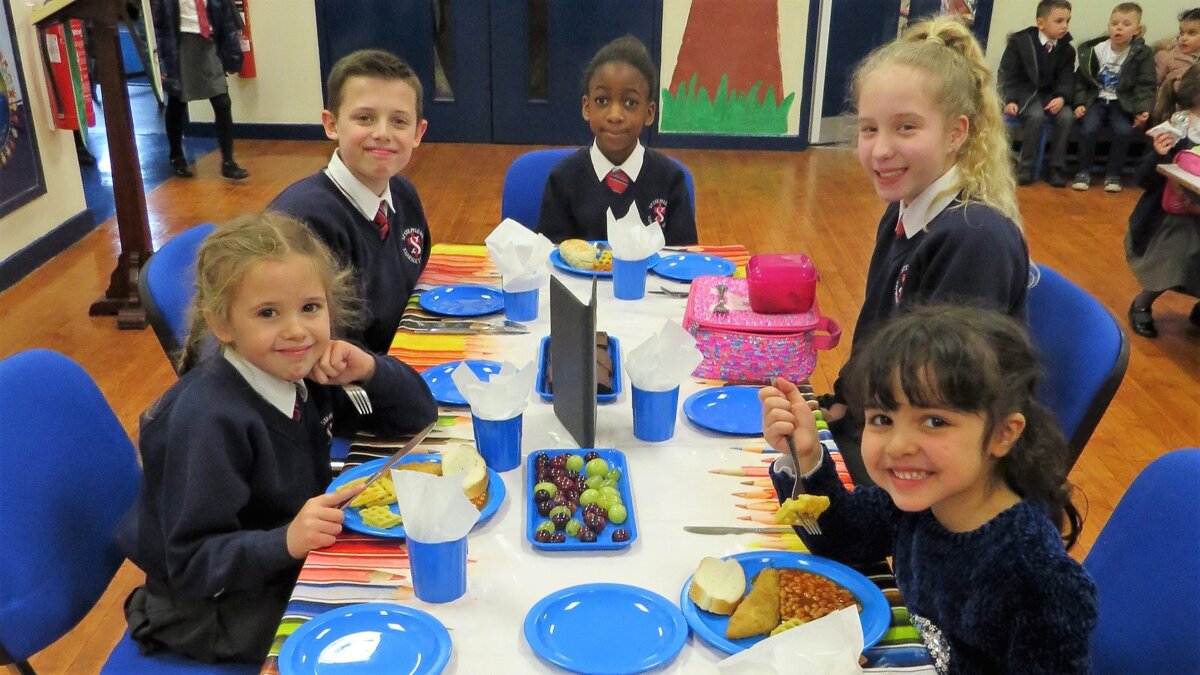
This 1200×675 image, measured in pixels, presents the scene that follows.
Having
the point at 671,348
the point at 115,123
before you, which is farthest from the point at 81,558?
the point at 115,123

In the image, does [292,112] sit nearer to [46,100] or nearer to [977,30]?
[46,100]

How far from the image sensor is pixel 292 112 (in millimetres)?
6699

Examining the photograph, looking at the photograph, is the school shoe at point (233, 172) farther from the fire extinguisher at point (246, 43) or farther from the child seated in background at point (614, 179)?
the child seated in background at point (614, 179)

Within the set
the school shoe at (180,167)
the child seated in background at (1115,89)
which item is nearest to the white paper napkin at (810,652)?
the school shoe at (180,167)

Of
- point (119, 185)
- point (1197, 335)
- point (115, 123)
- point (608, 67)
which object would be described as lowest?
point (1197, 335)

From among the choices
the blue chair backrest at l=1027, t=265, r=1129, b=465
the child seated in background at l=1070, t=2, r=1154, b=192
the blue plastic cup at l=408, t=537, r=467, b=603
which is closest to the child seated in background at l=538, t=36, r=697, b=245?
the blue chair backrest at l=1027, t=265, r=1129, b=465

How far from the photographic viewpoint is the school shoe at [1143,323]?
405cm

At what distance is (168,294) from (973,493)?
5.07 ft

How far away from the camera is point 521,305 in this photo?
2.11 m

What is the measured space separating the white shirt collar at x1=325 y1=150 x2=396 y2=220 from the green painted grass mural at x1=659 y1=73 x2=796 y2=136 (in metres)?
4.68

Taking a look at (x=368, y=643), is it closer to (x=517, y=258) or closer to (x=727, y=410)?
(x=727, y=410)

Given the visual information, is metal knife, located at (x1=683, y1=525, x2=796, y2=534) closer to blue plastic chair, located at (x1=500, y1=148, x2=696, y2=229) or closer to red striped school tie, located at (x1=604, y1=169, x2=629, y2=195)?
red striped school tie, located at (x1=604, y1=169, x2=629, y2=195)

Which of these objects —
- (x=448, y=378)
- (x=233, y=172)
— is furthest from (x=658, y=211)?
(x=233, y=172)

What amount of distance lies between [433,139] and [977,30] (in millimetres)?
3704
